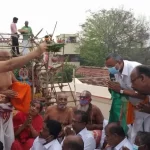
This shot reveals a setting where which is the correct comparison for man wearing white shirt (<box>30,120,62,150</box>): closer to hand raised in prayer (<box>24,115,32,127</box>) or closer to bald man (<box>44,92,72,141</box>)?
hand raised in prayer (<box>24,115,32,127</box>)

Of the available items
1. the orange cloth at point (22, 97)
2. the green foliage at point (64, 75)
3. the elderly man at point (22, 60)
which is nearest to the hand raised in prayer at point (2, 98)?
the orange cloth at point (22, 97)

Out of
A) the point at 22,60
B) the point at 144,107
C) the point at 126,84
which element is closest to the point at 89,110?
the point at 126,84

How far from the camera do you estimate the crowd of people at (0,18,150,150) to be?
3.35 meters

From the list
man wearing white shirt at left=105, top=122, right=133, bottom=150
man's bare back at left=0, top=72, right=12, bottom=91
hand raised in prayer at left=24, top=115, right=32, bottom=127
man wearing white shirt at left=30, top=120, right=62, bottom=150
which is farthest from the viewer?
hand raised in prayer at left=24, top=115, right=32, bottom=127

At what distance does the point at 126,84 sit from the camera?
420 centimetres

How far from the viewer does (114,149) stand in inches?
151

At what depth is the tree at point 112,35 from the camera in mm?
30000

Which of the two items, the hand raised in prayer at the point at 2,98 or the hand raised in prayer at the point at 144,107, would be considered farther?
Answer: the hand raised in prayer at the point at 2,98

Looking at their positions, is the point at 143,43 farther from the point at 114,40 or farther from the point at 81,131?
the point at 81,131

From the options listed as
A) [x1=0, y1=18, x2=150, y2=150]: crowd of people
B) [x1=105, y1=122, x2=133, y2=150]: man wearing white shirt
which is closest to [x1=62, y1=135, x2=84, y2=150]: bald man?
[x1=0, y1=18, x2=150, y2=150]: crowd of people

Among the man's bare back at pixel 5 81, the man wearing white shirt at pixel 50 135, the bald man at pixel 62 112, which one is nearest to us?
the man wearing white shirt at pixel 50 135

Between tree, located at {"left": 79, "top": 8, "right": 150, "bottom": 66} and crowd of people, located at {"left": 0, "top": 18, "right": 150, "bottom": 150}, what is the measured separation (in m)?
22.4

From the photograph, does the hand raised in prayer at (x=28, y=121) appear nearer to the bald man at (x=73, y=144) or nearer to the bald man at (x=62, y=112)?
the bald man at (x=62, y=112)

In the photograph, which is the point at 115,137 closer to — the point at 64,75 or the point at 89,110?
the point at 89,110
